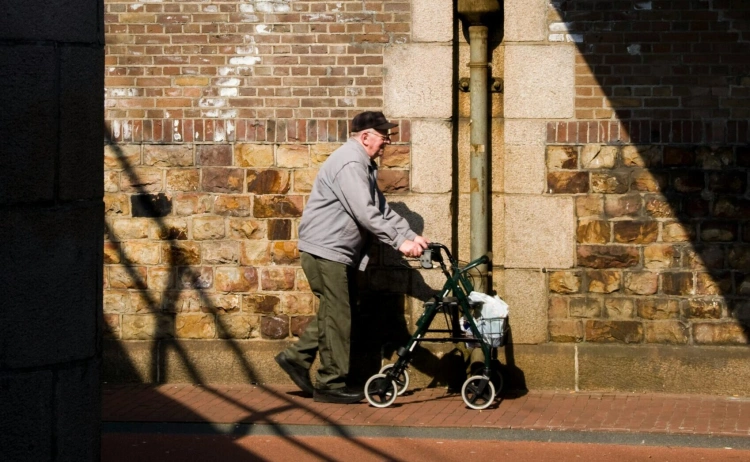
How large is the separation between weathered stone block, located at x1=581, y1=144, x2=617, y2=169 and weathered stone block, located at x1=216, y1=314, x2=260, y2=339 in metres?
2.59

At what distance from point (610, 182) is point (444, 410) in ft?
6.52

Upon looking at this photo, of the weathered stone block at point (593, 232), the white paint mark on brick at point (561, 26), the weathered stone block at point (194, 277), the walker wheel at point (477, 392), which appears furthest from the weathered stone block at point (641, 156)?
the weathered stone block at point (194, 277)

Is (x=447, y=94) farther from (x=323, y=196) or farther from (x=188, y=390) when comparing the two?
(x=188, y=390)

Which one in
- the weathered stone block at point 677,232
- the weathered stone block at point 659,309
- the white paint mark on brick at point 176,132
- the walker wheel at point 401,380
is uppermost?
the white paint mark on brick at point 176,132

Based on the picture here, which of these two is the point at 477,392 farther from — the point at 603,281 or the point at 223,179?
the point at 223,179

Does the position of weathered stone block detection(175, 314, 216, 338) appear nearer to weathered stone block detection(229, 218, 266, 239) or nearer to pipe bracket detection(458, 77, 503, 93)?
weathered stone block detection(229, 218, 266, 239)

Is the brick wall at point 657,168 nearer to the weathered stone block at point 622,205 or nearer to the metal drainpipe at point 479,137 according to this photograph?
the weathered stone block at point 622,205

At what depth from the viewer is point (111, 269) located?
8.95 metres

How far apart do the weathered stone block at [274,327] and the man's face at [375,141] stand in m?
1.45

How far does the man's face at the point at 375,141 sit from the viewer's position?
820 cm

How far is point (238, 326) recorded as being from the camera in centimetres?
889

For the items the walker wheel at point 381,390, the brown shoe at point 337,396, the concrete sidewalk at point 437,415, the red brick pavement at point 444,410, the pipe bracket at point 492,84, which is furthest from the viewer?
the pipe bracket at point 492,84

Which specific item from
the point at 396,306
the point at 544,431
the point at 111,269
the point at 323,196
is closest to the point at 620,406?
the point at 544,431

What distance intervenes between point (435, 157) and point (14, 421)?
4597 millimetres
